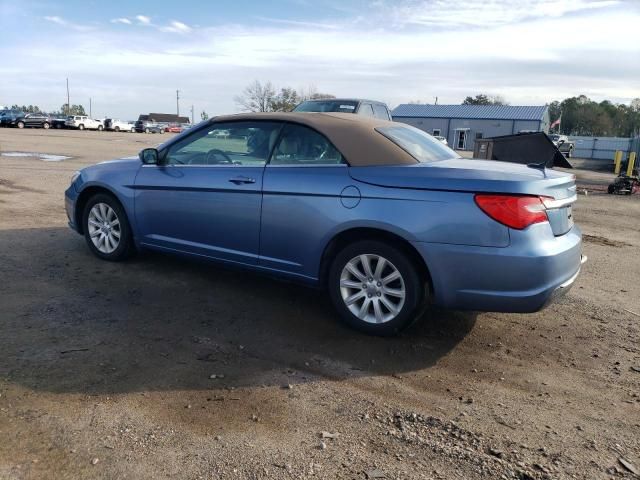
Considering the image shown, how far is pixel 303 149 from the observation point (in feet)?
14.6

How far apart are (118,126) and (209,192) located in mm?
62055

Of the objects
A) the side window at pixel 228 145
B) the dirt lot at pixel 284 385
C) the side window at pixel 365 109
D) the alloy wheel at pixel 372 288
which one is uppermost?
the side window at pixel 365 109

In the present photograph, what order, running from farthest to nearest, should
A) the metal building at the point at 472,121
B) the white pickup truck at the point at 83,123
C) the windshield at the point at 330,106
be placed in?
the metal building at the point at 472,121, the white pickup truck at the point at 83,123, the windshield at the point at 330,106

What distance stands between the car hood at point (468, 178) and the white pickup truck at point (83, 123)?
186 ft

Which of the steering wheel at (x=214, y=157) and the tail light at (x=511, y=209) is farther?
the steering wheel at (x=214, y=157)

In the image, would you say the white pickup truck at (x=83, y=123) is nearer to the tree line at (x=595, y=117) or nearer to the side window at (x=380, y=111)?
the side window at (x=380, y=111)

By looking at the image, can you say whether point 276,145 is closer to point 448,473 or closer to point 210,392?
point 210,392

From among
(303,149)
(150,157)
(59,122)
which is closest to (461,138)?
(59,122)

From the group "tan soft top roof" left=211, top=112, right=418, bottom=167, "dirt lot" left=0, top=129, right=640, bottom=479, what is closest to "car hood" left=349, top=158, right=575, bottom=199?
"tan soft top roof" left=211, top=112, right=418, bottom=167

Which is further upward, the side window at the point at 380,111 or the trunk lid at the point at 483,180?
the side window at the point at 380,111

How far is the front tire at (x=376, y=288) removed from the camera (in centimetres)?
390

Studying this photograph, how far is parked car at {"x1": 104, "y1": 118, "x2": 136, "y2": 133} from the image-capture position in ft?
198

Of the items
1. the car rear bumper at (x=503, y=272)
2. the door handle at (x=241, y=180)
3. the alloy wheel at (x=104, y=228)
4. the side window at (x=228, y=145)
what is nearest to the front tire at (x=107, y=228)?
the alloy wheel at (x=104, y=228)

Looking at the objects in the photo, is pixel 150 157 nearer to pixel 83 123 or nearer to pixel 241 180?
pixel 241 180
